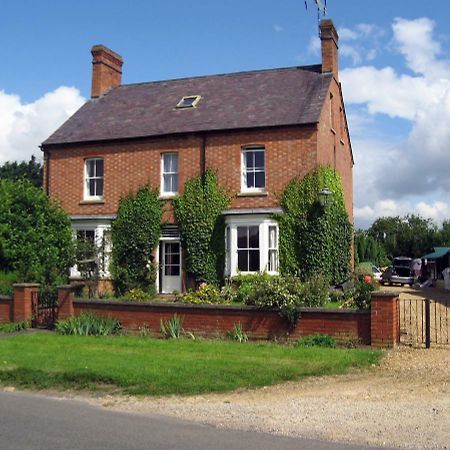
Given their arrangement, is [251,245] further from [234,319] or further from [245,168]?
[234,319]

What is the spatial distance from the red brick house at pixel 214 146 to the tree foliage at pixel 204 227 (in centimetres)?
41

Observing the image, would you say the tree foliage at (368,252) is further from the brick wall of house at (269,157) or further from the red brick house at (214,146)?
the brick wall of house at (269,157)

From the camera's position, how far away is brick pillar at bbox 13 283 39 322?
16.1 metres

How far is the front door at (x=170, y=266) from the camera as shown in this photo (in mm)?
23062

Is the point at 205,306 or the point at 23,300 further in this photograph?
the point at 23,300

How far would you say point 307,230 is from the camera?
2111 cm

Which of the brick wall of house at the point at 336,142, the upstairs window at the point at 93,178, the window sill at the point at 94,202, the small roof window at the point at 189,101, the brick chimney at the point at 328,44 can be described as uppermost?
the brick chimney at the point at 328,44

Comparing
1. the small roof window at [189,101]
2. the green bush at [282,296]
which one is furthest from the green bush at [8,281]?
the small roof window at [189,101]

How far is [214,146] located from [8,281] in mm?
9320

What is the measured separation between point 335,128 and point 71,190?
11.6 m

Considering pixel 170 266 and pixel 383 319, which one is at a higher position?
pixel 170 266

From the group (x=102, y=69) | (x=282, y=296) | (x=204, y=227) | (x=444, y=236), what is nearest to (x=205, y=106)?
(x=204, y=227)

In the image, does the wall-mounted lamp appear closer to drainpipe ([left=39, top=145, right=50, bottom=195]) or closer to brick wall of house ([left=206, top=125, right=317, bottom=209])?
brick wall of house ([left=206, top=125, right=317, bottom=209])

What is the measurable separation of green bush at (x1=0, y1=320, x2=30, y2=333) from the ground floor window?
8079mm
